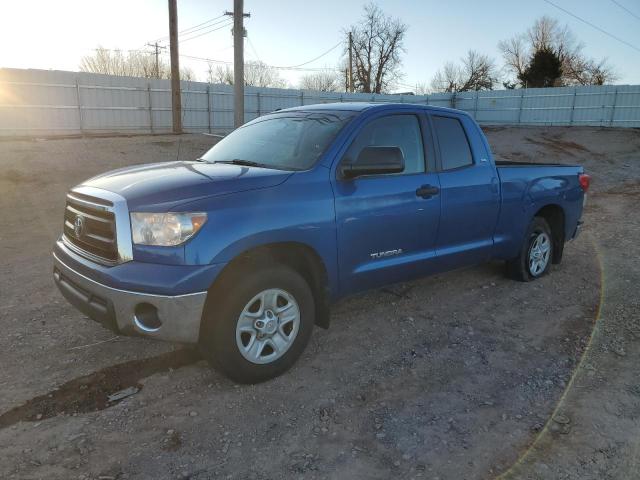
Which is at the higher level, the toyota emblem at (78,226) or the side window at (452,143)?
the side window at (452,143)

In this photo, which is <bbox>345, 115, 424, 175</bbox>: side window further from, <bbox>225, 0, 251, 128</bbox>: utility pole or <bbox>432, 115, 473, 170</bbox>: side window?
<bbox>225, 0, 251, 128</bbox>: utility pole

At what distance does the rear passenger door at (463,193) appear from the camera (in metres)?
4.45

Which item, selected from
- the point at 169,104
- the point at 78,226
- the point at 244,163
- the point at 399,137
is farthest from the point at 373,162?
the point at 169,104

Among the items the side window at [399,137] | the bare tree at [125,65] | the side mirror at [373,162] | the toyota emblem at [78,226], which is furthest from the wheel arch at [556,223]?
the bare tree at [125,65]

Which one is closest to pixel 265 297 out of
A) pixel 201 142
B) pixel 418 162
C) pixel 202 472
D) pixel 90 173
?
pixel 202 472

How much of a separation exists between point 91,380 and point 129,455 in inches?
37.1

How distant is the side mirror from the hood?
469 mm

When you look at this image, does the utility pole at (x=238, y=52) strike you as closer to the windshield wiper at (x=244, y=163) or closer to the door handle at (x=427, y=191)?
the windshield wiper at (x=244, y=163)

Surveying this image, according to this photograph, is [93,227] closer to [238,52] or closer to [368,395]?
[368,395]

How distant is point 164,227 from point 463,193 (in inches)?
109

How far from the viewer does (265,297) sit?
3.29 metres

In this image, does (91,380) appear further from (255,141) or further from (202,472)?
(255,141)

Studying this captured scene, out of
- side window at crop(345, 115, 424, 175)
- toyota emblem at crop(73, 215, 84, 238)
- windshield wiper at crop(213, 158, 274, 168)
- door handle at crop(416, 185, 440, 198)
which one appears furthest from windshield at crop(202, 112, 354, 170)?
toyota emblem at crop(73, 215, 84, 238)

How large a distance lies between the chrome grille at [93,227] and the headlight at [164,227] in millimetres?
166
